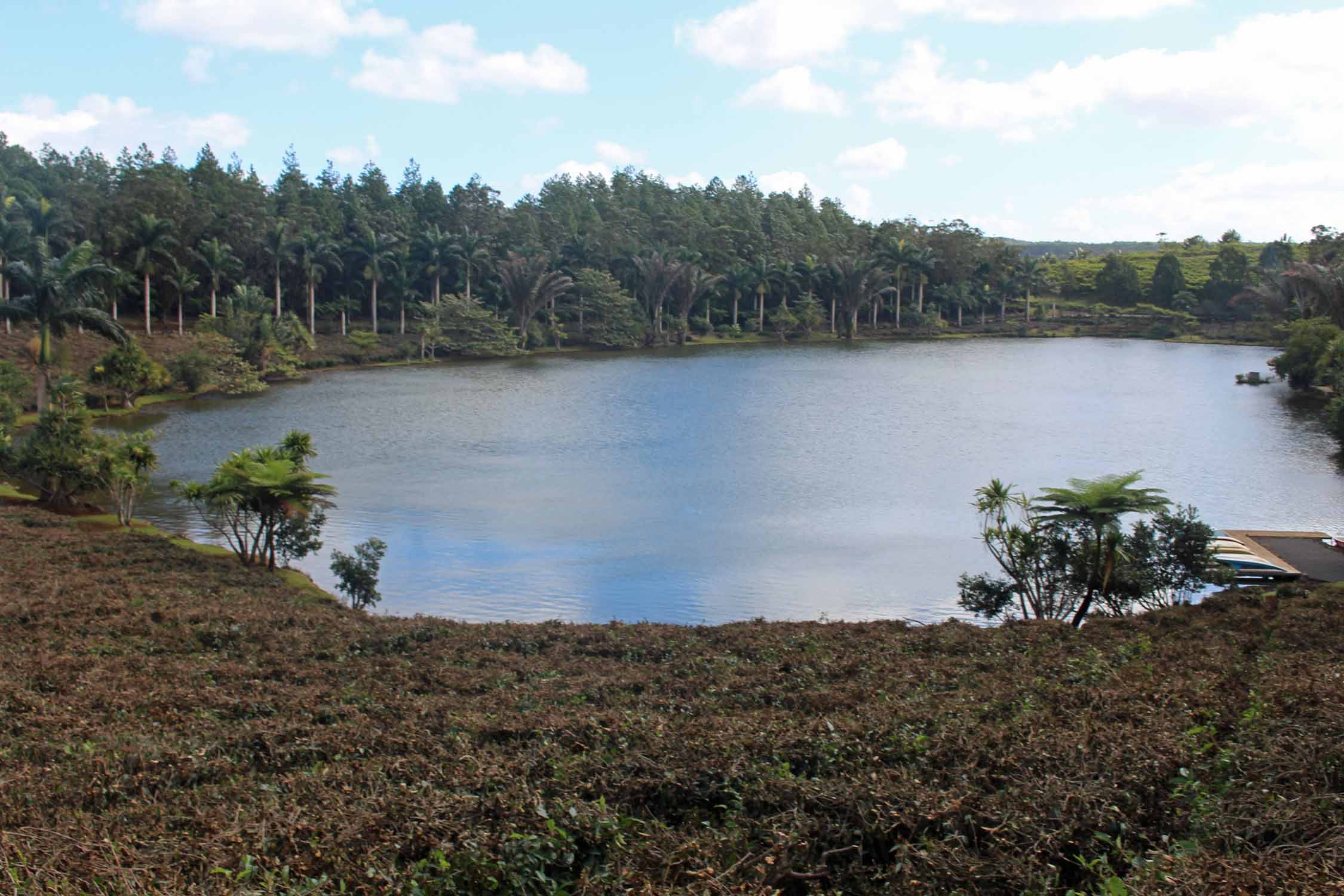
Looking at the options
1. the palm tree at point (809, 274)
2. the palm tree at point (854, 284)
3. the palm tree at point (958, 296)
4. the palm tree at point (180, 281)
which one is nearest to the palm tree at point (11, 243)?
the palm tree at point (180, 281)

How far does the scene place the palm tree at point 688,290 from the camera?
83438 mm

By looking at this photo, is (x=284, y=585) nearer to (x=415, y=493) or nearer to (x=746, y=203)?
(x=415, y=493)

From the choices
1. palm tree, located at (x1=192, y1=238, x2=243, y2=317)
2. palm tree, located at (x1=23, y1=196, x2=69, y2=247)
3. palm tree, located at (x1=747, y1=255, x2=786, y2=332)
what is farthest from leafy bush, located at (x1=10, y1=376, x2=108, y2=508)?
palm tree, located at (x1=747, y1=255, x2=786, y2=332)

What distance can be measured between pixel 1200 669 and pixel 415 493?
67.2 feet

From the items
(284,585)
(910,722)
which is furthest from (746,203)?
(910,722)

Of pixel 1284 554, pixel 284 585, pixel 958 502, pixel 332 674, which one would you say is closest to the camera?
pixel 332 674

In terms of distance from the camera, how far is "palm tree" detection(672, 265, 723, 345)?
83.4m

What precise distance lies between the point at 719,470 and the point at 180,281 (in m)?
43.9

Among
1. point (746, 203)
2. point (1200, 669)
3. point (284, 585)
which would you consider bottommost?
point (284, 585)

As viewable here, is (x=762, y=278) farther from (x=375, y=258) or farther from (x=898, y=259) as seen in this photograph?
(x=375, y=258)

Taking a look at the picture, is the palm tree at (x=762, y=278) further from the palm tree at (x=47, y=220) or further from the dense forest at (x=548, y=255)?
the palm tree at (x=47, y=220)

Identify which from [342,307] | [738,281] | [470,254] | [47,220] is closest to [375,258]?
[342,307]

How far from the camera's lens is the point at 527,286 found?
246ft

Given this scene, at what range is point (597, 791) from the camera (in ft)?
19.8
